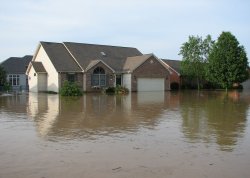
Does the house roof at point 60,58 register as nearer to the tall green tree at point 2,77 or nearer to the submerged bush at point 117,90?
the submerged bush at point 117,90

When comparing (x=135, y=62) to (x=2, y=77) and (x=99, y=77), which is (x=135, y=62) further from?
(x=2, y=77)

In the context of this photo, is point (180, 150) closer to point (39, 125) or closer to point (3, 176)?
point (3, 176)

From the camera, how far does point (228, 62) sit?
45844 mm

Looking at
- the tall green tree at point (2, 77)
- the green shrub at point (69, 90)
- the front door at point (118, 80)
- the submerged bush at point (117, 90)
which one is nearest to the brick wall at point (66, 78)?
the submerged bush at point (117, 90)

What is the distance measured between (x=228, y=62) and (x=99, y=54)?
16312mm

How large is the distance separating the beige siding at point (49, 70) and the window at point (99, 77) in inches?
178

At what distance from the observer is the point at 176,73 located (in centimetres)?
5656


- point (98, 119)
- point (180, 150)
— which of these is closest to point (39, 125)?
point (98, 119)

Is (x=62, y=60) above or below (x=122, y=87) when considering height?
above

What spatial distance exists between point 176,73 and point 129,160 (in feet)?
159

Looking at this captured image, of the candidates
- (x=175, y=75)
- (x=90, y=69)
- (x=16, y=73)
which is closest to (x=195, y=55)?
(x=175, y=75)

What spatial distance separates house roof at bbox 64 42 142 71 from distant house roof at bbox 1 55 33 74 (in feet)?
36.8

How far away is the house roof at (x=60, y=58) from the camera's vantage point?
42797mm

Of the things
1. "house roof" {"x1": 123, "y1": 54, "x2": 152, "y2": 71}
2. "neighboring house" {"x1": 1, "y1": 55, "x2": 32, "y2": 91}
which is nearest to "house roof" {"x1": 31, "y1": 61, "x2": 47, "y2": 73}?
"neighboring house" {"x1": 1, "y1": 55, "x2": 32, "y2": 91}
